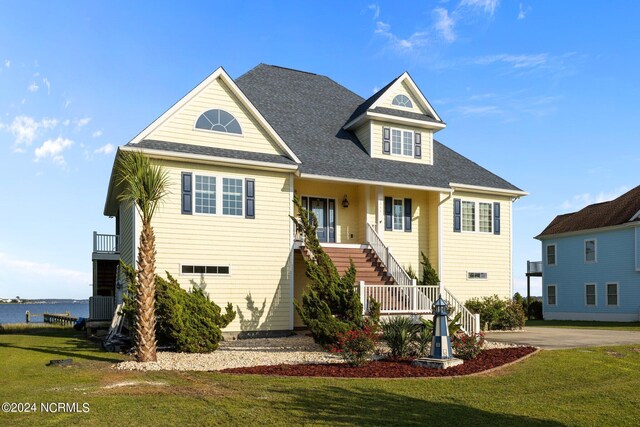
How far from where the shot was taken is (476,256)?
23.9 metres

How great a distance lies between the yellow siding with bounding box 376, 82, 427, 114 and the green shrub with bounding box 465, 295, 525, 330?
842 centimetres

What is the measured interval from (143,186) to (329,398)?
22.8 feet

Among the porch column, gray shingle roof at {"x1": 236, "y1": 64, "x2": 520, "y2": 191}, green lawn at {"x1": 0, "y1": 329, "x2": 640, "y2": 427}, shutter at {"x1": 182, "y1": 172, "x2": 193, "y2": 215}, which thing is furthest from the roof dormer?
green lawn at {"x1": 0, "y1": 329, "x2": 640, "y2": 427}

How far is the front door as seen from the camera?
21891 millimetres

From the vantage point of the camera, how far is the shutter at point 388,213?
73.6ft

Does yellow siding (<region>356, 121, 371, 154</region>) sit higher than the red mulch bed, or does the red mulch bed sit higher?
yellow siding (<region>356, 121, 371, 154</region>)

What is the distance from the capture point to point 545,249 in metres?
39.8

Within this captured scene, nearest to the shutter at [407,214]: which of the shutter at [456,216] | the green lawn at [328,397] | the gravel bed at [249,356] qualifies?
the shutter at [456,216]

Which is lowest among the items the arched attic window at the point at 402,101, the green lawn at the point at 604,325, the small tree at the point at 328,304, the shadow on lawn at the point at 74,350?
the green lawn at the point at 604,325

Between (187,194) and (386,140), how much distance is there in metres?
9.07

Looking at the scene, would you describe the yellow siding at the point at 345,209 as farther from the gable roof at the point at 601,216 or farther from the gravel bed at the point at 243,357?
the gable roof at the point at 601,216

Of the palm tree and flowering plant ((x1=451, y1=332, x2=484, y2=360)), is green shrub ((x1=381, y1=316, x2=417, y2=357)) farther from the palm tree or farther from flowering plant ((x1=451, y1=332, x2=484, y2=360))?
the palm tree

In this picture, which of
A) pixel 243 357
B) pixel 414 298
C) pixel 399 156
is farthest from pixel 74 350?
Result: pixel 399 156

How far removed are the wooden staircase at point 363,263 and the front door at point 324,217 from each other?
1444 millimetres
